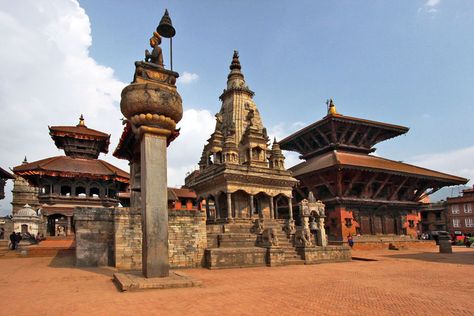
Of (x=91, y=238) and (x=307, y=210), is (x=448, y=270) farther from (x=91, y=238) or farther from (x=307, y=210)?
(x=91, y=238)

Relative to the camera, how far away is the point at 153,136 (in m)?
11.4

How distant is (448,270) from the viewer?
1549cm

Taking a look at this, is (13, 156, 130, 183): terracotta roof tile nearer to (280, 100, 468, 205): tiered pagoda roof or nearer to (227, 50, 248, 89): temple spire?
(227, 50, 248, 89): temple spire

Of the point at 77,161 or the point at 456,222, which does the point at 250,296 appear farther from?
the point at 456,222

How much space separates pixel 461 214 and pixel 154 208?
211 feet

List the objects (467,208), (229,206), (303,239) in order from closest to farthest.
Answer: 1. (303,239)
2. (229,206)
3. (467,208)

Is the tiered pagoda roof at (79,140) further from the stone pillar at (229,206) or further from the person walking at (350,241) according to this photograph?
the person walking at (350,241)

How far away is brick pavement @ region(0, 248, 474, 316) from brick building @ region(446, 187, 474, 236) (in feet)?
177

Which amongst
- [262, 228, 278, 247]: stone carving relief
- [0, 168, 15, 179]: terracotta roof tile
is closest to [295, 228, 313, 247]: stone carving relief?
[262, 228, 278, 247]: stone carving relief

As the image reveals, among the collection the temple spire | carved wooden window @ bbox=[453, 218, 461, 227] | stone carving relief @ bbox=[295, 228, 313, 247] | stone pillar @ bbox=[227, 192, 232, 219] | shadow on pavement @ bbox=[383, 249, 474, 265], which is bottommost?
carved wooden window @ bbox=[453, 218, 461, 227]

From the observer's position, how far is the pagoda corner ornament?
34.9 ft

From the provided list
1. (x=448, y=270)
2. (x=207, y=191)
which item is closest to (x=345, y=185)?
(x=207, y=191)

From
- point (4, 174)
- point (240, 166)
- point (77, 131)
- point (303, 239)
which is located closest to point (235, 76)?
point (240, 166)

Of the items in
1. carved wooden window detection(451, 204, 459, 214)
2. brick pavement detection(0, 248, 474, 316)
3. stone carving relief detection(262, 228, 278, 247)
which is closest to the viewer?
brick pavement detection(0, 248, 474, 316)
